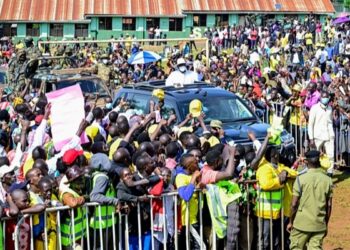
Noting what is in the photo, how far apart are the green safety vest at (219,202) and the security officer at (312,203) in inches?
26.2

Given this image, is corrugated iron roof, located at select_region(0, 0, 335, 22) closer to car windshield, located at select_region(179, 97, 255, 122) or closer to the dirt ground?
the dirt ground

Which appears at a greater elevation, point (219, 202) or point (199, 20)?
point (199, 20)

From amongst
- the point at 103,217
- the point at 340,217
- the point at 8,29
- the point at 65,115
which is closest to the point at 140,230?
the point at 103,217

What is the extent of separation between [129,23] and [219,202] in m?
40.5

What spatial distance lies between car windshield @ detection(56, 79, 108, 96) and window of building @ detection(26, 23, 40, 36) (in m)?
31.4

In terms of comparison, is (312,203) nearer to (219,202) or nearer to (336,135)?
(219,202)

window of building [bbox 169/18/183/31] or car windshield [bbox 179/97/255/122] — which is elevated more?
window of building [bbox 169/18/183/31]

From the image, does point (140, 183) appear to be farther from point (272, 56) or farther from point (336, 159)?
point (272, 56)

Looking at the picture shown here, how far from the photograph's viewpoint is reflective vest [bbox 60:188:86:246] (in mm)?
7328

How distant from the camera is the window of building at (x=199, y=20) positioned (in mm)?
48162

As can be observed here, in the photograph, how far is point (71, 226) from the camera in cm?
730

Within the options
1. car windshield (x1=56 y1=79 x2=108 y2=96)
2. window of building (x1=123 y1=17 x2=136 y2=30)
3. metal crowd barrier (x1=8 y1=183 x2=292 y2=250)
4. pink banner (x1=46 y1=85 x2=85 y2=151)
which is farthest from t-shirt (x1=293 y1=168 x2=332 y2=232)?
window of building (x1=123 y1=17 x2=136 y2=30)

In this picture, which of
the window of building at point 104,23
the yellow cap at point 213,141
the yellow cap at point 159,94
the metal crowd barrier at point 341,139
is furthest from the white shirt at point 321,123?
the window of building at point 104,23

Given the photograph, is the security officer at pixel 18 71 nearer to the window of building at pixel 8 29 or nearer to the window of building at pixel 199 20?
the window of building at pixel 8 29
